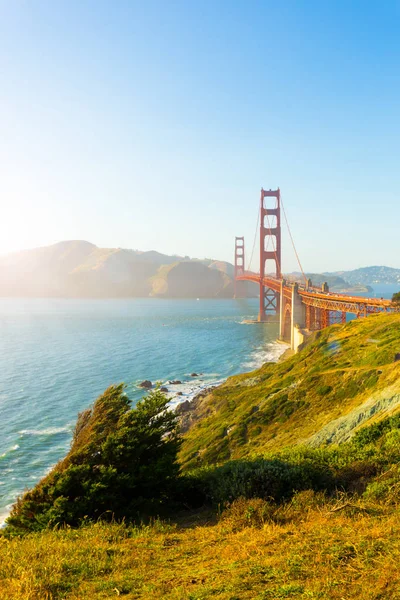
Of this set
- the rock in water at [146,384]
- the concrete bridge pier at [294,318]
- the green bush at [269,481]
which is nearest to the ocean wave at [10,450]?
the rock in water at [146,384]

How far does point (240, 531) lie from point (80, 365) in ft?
168

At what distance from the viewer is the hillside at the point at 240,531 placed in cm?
593

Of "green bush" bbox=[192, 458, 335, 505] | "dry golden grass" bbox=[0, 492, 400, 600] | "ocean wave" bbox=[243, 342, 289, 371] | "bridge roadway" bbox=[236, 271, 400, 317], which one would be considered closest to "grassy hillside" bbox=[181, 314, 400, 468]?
"green bush" bbox=[192, 458, 335, 505]

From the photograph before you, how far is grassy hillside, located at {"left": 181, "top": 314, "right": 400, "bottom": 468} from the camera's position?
15.8 meters

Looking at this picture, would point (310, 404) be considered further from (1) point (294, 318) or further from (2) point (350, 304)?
(1) point (294, 318)

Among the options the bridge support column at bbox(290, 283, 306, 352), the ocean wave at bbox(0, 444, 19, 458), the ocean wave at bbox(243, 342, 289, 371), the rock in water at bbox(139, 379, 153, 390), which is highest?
the bridge support column at bbox(290, 283, 306, 352)

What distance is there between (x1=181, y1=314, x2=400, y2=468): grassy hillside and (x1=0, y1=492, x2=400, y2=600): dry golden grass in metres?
5.83

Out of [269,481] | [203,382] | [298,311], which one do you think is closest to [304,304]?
[298,311]

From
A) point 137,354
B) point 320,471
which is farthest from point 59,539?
point 137,354

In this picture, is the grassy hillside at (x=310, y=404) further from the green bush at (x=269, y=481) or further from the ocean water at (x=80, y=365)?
the ocean water at (x=80, y=365)

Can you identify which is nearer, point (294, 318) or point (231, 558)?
point (231, 558)

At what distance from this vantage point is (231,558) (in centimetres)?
689

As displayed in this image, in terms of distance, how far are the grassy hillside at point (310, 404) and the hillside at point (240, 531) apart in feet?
1.20

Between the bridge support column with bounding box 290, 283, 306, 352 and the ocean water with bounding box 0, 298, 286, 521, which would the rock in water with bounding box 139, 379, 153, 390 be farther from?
the bridge support column with bounding box 290, 283, 306, 352
